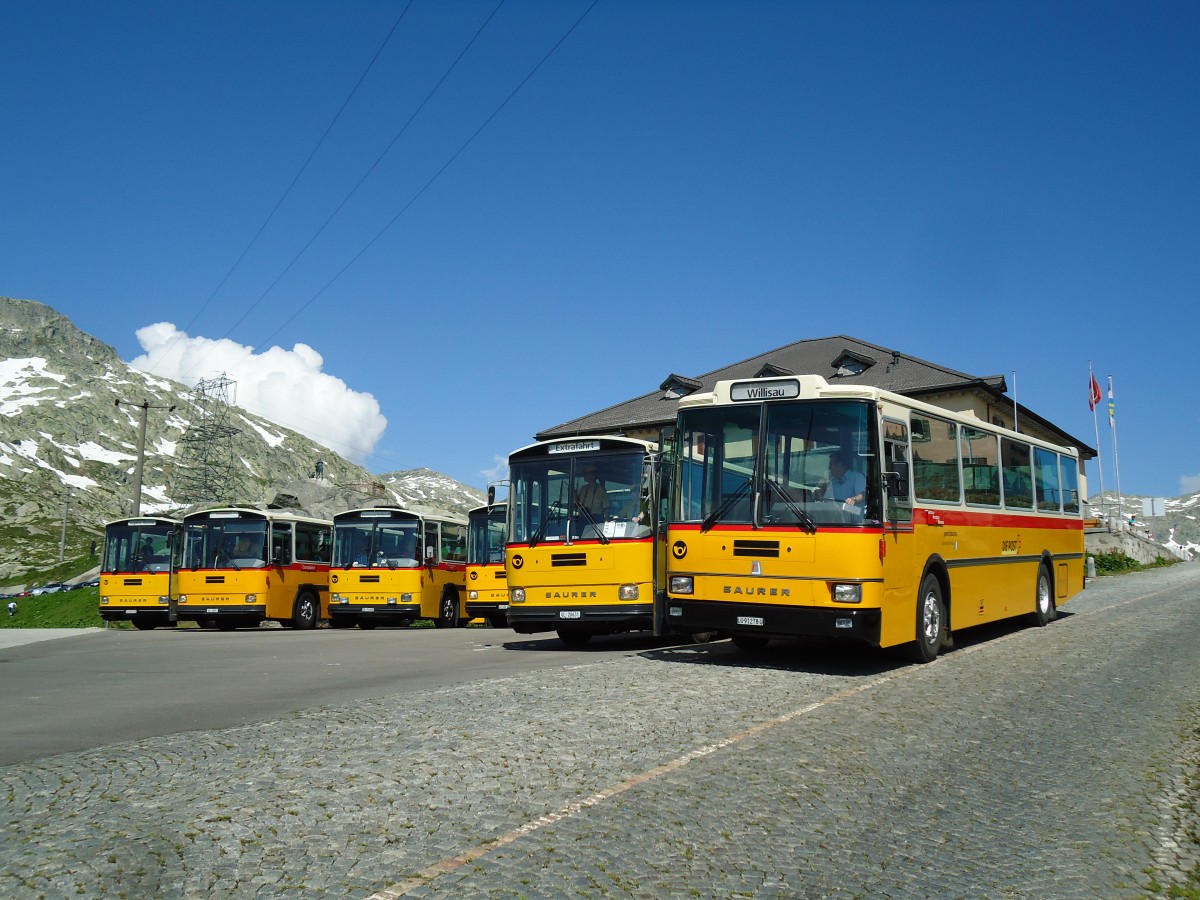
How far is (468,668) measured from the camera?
13383mm

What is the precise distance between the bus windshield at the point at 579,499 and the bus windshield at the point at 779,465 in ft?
9.67

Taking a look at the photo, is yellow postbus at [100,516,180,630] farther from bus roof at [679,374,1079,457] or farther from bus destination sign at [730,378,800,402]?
bus destination sign at [730,378,800,402]

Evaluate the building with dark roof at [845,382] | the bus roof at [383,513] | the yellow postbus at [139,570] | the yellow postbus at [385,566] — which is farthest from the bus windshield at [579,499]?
the building with dark roof at [845,382]

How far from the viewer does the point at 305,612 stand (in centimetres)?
2842

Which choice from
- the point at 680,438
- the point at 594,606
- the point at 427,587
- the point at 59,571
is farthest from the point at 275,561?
the point at 59,571

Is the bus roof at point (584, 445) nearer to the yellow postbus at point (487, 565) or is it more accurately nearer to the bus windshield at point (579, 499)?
the bus windshield at point (579, 499)

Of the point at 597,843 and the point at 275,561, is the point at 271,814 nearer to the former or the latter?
the point at 597,843

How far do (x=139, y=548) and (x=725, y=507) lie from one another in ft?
71.0

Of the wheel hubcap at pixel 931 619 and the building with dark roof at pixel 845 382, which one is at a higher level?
the building with dark roof at pixel 845 382

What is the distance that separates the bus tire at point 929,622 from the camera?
479 inches

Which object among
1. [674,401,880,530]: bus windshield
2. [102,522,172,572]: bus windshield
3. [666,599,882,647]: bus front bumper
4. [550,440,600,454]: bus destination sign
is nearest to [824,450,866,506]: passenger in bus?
[674,401,880,530]: bus windshield

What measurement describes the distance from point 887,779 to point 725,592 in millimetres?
5592

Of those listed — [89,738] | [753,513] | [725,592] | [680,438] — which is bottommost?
[89,738]

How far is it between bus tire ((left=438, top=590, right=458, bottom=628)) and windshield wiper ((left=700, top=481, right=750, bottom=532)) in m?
16.7
